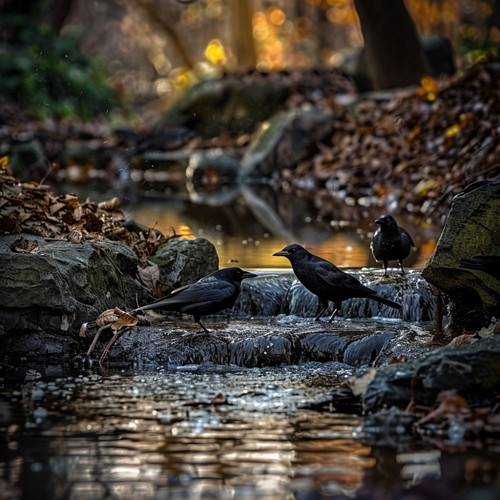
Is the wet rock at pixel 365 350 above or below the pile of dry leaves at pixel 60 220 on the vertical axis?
below

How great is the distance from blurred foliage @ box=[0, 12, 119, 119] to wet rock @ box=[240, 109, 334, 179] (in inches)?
327

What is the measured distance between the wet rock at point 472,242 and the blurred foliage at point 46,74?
23555 mm

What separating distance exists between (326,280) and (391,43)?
15457mm

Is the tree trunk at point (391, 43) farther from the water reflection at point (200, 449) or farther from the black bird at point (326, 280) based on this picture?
the water reflection at point (200, 449)

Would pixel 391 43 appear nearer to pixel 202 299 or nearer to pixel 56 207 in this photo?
pixel 56 207

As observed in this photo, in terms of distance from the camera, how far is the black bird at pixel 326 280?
766cm

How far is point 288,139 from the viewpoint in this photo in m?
21.7

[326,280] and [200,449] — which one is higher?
[326,280]

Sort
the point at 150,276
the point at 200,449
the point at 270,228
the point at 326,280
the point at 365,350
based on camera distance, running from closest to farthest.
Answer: the point at 200,449
the point at 365,350
the point at 326,280
the point at 150,276
the point at 270,228

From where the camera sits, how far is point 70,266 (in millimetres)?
7270

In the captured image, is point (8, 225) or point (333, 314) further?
point (333, 314)

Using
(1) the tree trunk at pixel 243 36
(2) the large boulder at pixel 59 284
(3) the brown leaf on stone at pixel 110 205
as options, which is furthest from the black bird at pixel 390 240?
(1) the tree trunk at pixel 243 36

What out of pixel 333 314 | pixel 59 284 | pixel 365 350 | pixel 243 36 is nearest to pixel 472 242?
pixel 365 350

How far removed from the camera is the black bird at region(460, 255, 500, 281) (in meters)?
6.21
